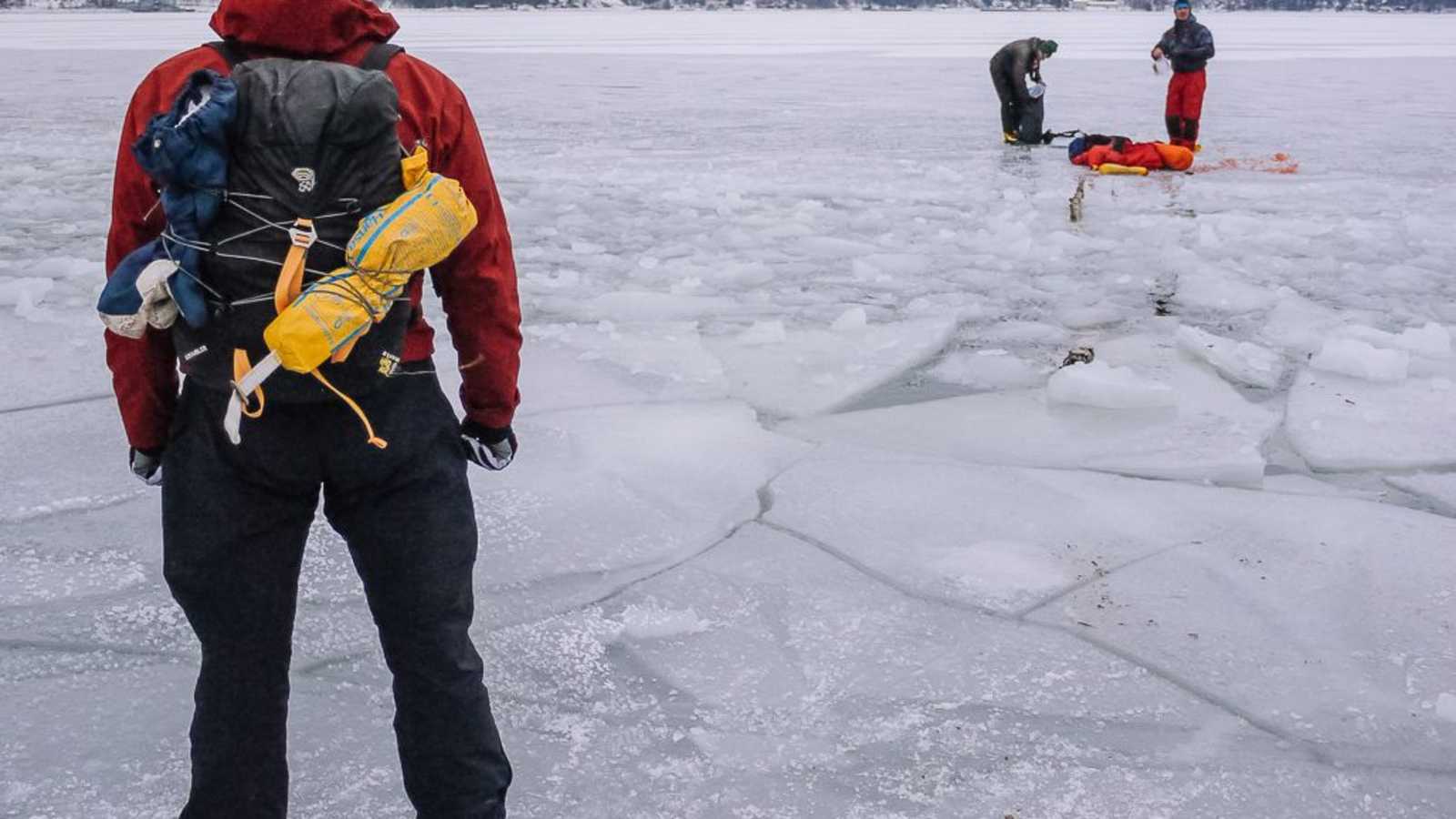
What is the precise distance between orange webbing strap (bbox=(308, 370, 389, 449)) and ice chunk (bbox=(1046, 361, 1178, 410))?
125 inches

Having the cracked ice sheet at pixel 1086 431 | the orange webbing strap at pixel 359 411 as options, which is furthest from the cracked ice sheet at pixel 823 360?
the orange webbing strap at pixel 359 411

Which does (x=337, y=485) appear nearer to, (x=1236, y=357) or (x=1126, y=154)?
(x=1236, y=357)

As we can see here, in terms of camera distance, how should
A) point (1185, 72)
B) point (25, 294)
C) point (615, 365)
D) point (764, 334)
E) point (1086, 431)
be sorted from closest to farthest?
point (1086, 431) → point (615, 365) → point (764, 334) → point (25, 294) → point (1185, 72)

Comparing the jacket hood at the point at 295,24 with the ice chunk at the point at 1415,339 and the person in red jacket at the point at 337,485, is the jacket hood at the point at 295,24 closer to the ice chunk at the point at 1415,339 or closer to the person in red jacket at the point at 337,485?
the person in red jacket at the point at 337,485

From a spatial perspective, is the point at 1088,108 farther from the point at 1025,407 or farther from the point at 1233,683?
the point at 1233,683

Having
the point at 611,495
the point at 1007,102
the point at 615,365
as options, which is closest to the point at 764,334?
the point at 615,365

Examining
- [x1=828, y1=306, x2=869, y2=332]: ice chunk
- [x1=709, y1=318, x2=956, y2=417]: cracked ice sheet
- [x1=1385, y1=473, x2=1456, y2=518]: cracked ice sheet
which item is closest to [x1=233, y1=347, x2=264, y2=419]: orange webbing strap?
[x1=709, y1=318, x2=956, y2=417]: cracked ice sheet

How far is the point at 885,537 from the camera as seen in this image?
3393mm

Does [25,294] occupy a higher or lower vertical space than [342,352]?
lower

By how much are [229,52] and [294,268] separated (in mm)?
313

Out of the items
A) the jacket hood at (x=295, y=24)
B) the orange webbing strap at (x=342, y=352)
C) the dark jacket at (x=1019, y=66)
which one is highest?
the jacket hood at (x=295, y=24)

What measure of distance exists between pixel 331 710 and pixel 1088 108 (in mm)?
14310

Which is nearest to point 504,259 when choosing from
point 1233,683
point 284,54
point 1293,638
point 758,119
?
point 284,54

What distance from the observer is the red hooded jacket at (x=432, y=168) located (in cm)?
167
